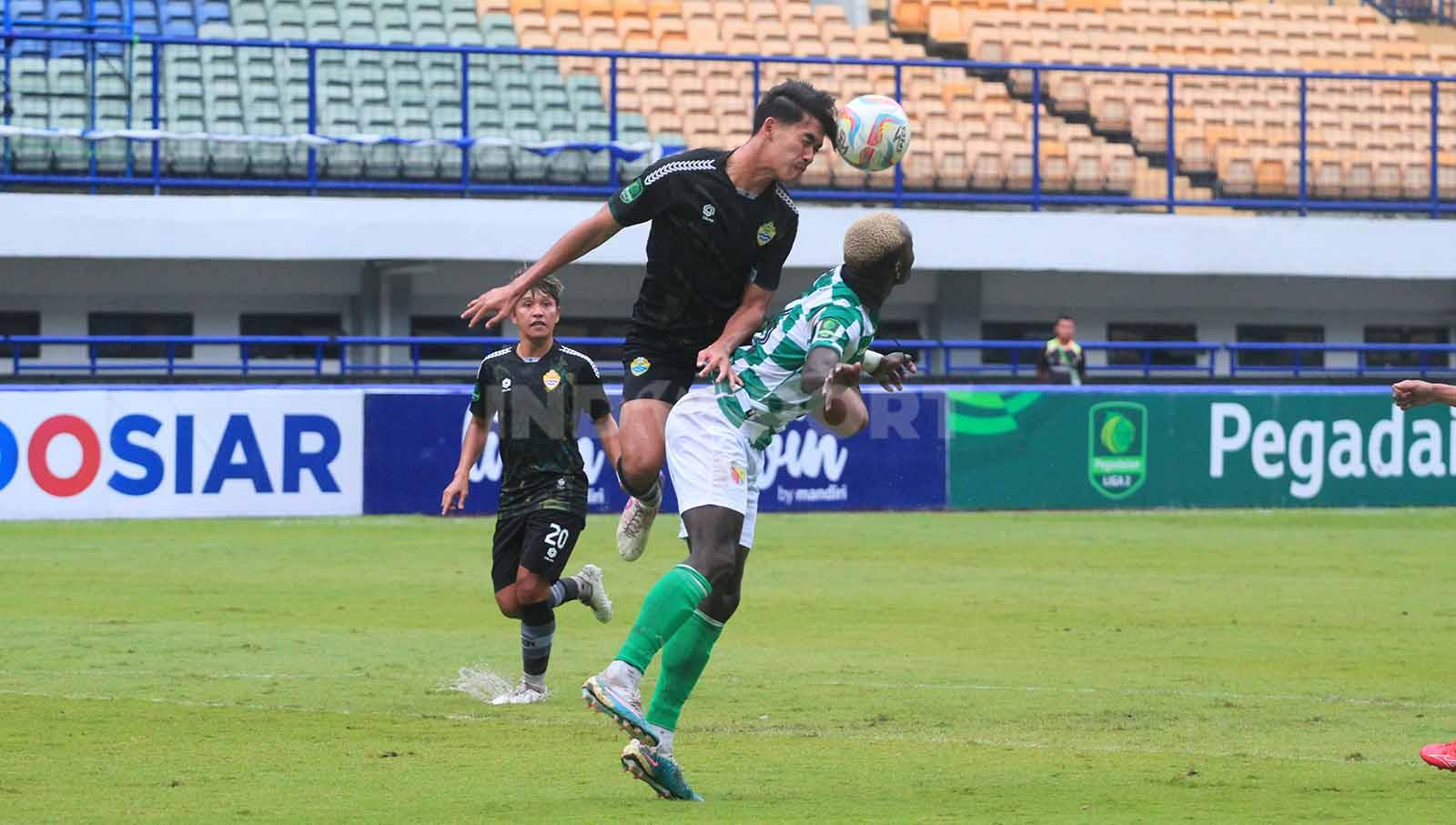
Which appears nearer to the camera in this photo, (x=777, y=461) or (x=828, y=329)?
(x=828, y=329)

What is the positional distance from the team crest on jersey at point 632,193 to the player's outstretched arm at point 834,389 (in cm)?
109

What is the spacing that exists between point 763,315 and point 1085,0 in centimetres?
2803

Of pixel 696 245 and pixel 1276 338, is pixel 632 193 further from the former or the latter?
pixel 1276 338

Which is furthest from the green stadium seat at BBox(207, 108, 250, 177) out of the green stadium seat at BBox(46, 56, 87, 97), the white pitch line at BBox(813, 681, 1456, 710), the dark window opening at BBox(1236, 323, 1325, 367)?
the white pitch line at BBox(813, 681, 1456, 710)

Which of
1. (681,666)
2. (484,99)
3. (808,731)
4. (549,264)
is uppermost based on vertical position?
(484,99)

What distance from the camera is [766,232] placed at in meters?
8.05

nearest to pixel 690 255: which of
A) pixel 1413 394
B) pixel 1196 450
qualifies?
pixel 1413 394

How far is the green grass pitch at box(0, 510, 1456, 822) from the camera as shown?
23.5 feet

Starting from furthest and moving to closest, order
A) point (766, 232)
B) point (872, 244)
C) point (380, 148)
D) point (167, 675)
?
1. point (380, 148)
2. point (167, 675)
3. point (766, 232)
4. point (872, 244)

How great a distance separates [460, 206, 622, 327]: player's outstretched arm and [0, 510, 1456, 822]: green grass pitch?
1.74 m

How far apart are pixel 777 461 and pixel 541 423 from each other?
12150 millimetres

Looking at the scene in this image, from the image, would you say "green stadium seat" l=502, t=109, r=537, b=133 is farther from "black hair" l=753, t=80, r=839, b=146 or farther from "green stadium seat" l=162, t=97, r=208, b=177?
"black hair" l=753, t=80, r=839, b=146

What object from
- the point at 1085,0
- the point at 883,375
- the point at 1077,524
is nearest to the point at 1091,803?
the point at 883,375

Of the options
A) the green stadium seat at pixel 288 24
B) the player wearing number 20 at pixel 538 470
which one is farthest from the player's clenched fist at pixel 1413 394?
the green stadium seat at pixel 288 24
